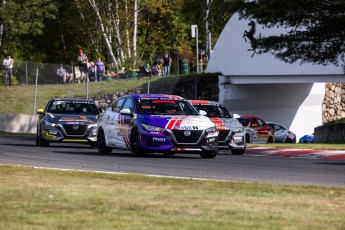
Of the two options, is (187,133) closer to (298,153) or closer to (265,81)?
(298,153)

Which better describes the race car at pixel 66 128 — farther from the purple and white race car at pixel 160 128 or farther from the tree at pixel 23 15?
the tree at pixel 23 15

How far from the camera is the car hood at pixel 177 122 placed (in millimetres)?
23188

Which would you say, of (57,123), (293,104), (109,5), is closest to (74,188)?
(57,123)

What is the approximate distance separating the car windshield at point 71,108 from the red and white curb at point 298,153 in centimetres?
453

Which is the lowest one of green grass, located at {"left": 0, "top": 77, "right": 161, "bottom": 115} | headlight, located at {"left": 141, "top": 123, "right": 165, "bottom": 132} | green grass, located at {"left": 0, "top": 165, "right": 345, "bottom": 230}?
green grass, located at {"left": 0, "top": 165, "right": 345, "bottom": 230}

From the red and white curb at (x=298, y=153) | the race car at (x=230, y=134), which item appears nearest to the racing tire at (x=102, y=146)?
the race car at (x=230, y=134)

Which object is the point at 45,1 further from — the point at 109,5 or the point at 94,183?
the point at 94,183

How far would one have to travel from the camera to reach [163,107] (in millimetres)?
24359

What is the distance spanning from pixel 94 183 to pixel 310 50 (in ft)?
70.6

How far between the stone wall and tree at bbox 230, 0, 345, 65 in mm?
22752

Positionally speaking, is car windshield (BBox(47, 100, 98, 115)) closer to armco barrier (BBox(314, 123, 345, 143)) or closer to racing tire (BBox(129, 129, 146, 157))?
racing tire (BBox(129, 129, 146, 157))

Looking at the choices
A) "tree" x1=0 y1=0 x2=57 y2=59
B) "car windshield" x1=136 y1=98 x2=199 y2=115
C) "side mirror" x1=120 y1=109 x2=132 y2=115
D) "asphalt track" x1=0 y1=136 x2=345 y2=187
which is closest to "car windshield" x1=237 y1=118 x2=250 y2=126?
"asphalt track" x1=0 y1=136 x2=345 y2=187

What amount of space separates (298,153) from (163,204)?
16157 mm

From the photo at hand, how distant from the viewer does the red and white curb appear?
25.8 meters
